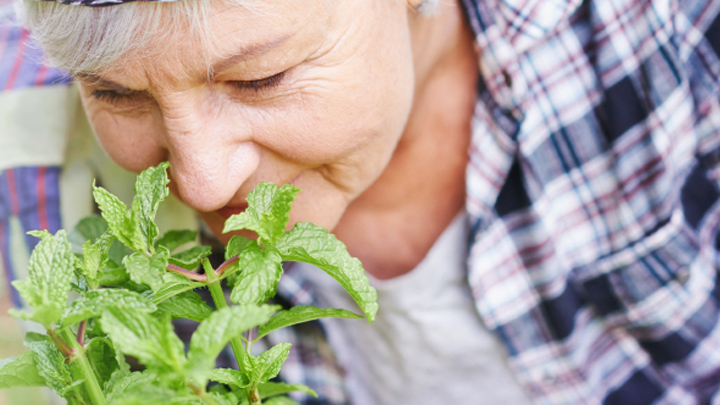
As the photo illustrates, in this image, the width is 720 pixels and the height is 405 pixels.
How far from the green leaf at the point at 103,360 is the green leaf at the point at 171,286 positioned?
3.1 inches

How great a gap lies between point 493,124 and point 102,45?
2.63 ft

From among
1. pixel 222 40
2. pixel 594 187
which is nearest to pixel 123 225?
pixel 222 40

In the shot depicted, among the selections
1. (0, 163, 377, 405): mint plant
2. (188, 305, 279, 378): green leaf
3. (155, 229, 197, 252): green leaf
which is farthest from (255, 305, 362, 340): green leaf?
(155, 229, 197, 252): green leaf

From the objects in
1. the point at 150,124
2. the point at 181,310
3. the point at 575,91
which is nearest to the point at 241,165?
the point at 150,124

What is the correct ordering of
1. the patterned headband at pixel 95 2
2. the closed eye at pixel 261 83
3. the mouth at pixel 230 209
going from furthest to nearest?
the mouth at pixel 230 209
the closed eye at pixel 261 83
the patterned headband at pixel 95 2

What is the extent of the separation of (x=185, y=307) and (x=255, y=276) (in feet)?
0.26

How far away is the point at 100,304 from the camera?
15.8 inches

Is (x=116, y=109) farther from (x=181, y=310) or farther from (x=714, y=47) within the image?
(x=714, y=47)

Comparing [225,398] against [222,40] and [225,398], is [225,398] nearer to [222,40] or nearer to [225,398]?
[225,398]

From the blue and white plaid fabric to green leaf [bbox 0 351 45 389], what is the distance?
82cm

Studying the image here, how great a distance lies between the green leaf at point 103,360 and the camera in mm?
487

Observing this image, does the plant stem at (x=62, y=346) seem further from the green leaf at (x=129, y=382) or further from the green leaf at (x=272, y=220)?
the green leaf at (x=272, y=220)

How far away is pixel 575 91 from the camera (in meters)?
1.19

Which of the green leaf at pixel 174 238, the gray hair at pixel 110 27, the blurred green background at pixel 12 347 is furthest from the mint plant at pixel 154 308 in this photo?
the blurred green background at pixel 12 347
